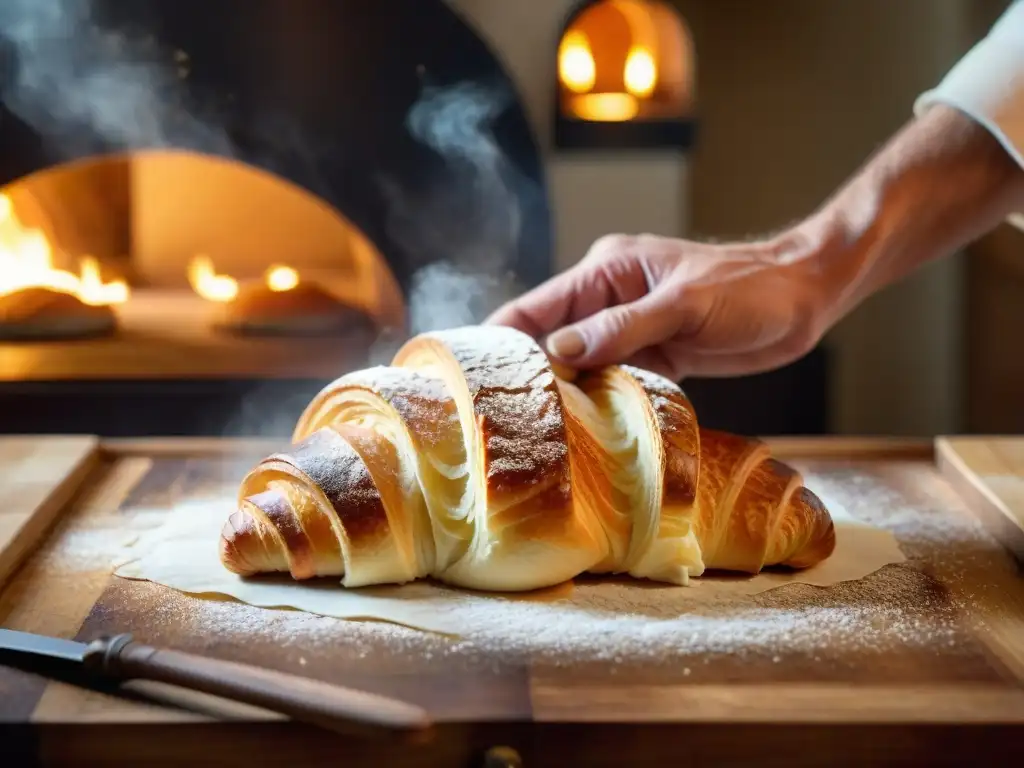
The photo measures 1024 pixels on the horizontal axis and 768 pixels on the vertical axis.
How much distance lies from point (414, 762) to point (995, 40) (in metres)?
1.16

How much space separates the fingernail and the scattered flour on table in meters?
0.28

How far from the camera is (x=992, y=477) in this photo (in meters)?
1.37

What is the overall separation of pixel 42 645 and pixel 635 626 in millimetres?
489

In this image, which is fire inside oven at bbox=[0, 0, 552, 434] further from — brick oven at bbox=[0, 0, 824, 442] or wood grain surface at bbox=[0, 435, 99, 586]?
wood grain surface at bbox=[0, 435, 99, 586]

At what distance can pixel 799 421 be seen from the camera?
2537 mm

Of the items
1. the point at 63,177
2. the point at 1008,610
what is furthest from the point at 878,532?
the point at 63,177

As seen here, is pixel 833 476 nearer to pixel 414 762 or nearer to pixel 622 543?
pixel 622 543

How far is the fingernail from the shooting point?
4.14 ft

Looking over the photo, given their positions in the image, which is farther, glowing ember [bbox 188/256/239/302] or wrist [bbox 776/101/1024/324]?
glowing ember [bbox 188/256/239/302]

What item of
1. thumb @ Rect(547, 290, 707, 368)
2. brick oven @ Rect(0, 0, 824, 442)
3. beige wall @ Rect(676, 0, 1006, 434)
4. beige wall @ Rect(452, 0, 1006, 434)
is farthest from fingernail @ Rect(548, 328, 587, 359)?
beige wall @ Rect(676, 0, 1006, 434)

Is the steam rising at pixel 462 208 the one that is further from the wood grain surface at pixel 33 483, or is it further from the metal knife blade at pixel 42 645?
the metal knife blade at pixel 42 645

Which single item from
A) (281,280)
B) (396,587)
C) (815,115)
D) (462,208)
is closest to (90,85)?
(281,280)

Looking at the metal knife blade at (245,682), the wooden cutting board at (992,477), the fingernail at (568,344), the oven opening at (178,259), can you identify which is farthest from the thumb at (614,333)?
the oven opening at (178,259)

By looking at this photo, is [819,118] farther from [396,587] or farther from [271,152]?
[396,587]
